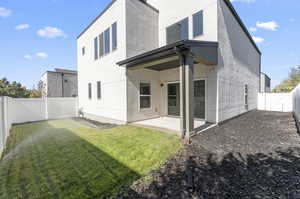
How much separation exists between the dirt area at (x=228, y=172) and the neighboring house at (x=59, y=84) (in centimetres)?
1891

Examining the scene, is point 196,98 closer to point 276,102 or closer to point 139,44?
point 139,44

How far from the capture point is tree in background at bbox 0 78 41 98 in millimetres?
20391

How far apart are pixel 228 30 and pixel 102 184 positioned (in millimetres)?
9348

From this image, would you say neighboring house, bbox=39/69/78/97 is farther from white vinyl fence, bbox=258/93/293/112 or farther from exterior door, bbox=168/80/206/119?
white vinyl fence, bbox=258/93/293/112

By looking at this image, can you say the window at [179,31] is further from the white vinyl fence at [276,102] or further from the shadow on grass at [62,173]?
the white vinyl fence at [276,102]

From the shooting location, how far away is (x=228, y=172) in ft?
10.7

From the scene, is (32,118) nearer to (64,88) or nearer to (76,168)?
(64,88)

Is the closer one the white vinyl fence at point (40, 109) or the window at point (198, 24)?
the window at point (198, 24)

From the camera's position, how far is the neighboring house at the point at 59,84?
17859mm

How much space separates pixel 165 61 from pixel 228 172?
490 cm

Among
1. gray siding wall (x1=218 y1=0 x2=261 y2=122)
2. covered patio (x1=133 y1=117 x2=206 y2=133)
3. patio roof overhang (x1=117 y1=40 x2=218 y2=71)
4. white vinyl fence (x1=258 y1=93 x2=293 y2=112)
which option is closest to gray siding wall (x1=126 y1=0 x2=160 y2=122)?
covered patio (x1=133 y1=117 x2=206 y2=133)

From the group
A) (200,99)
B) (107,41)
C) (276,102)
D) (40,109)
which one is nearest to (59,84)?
(40,109)

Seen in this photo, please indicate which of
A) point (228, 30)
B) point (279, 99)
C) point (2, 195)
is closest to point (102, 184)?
point (2, 195)

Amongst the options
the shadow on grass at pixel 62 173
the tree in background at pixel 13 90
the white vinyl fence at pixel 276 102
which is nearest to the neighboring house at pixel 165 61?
the shadow on grass at pixel 62 173
